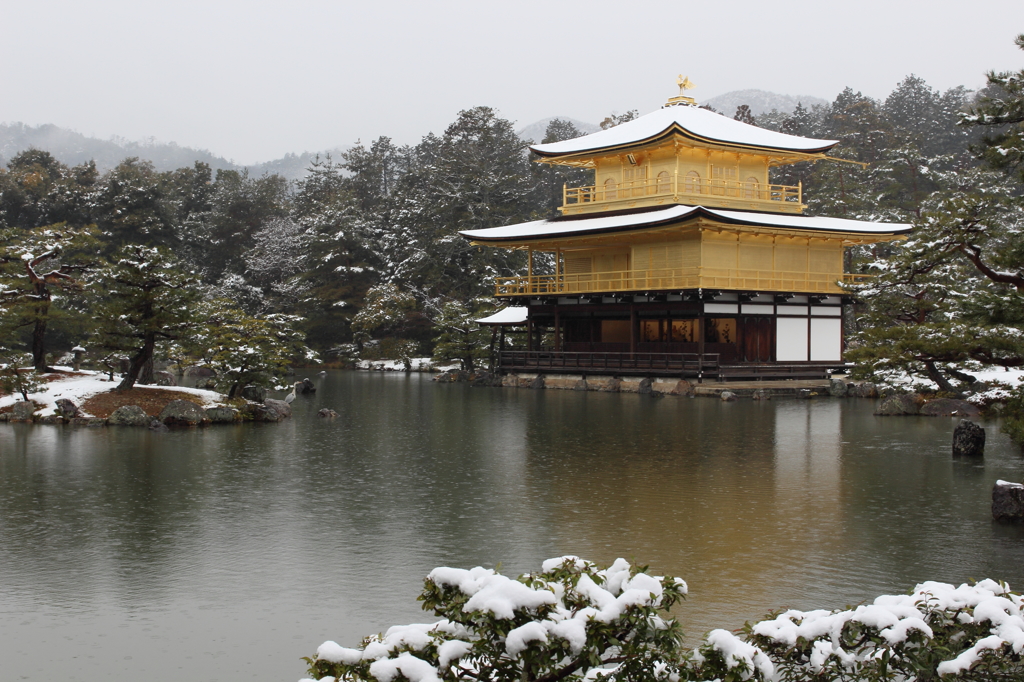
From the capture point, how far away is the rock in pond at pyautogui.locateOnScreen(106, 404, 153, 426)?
870 inches

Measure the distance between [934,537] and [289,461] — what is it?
10.5m

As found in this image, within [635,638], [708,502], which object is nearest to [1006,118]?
[708,502]

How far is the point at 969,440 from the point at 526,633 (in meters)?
14.1

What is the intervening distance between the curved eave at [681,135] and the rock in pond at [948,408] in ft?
46.5

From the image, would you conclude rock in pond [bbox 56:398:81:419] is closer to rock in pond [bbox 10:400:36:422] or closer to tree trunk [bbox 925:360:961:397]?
rock in pond [bbox 10:400:36:422]

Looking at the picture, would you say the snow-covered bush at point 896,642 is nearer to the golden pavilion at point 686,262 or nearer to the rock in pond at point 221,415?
the rock in pond at point 221,415

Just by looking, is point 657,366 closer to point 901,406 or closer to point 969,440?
point 901,406

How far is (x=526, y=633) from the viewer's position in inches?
182

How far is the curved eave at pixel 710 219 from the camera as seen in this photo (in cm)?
3222

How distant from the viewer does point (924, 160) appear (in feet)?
183

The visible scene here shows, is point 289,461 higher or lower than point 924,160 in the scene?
lower

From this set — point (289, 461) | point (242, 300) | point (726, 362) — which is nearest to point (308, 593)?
point (289, 461)

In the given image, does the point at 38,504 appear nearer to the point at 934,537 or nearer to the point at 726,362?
the point at 934,537

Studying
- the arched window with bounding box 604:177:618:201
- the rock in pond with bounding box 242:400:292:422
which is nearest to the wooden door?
the arched window with bounding box 604:177:618:201
